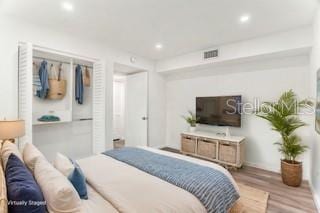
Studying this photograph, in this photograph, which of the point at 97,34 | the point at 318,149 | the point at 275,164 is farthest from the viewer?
the point at 275,164

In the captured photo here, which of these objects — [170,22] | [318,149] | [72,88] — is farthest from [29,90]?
[318,149]

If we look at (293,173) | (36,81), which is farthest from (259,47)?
(36,81)

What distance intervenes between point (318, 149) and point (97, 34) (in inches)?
147

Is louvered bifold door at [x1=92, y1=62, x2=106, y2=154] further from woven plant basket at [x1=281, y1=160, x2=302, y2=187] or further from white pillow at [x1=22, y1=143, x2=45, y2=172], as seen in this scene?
woven plant basket at [x1=281, y1=160, x2=302, y2=187]

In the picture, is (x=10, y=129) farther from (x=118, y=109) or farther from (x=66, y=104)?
(x=118, y=109)

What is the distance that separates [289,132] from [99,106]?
330 cm

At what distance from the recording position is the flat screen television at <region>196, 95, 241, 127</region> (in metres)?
3.80

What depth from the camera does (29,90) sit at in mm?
2539

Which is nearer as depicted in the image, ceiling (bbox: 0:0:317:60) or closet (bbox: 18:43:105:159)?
ceiling (bbox: 0:0:317:60)

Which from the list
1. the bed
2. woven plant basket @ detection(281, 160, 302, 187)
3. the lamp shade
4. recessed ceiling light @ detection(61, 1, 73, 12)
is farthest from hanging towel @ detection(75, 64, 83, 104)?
woven plant basket @ detection(281, 160, 302, 187)

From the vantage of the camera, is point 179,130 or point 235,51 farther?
point 179,130

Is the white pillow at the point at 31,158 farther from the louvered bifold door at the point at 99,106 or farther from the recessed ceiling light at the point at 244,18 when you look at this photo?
the recessed ceiling light at the point at 244,18

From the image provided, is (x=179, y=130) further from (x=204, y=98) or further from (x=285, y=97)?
(x=285, y=97)

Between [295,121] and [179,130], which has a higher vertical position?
[295,121]
